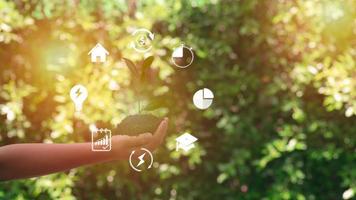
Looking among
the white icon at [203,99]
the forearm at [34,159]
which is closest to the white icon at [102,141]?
the forearm at [34,159]

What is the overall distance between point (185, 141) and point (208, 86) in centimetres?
36

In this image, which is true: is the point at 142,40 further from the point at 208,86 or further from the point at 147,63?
the point at 208,86

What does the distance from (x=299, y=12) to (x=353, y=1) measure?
0.28m

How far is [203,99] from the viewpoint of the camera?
110 inches

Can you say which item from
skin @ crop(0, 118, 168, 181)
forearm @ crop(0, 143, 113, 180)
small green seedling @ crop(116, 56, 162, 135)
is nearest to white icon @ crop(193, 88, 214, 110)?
small green seedling @ crop(116, 56, 162, 135)

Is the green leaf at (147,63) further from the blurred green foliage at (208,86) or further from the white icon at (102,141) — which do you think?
the white icon at (102,141)

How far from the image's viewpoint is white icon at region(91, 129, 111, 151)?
6.75 ft

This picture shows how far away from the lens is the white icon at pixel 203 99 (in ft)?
9.27

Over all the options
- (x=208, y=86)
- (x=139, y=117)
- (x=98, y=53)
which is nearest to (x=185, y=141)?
(x=208, y=86)

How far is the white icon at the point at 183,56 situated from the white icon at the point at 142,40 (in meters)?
0.14

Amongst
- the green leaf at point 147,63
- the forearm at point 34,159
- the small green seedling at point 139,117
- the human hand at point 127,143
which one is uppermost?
the green leaf at point 147,63

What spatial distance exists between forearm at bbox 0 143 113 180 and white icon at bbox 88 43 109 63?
2.90 feet

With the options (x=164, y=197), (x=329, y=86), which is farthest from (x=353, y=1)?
(x=164, y=197)

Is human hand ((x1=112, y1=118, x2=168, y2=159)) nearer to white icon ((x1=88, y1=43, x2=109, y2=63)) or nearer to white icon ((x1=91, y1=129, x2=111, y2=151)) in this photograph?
white icon ((x1=91, y1=129, x2=111, y2=151))
